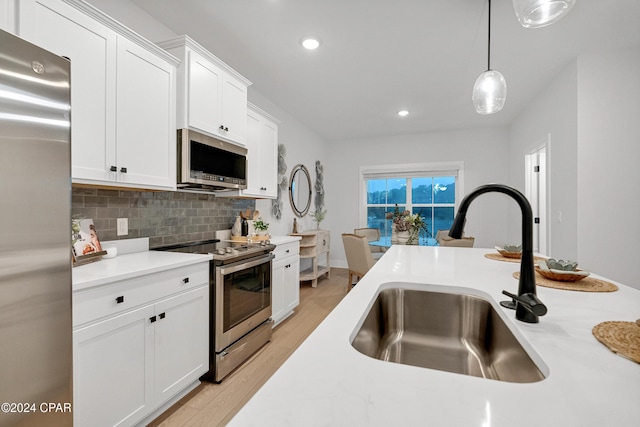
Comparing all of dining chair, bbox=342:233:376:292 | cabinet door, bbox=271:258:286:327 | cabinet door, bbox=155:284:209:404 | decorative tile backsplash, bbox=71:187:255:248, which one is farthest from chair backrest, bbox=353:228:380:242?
cabinet door, bbox=155:284:209:404

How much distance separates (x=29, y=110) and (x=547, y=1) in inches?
78.2

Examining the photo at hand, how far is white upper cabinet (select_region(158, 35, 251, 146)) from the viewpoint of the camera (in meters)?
2.11

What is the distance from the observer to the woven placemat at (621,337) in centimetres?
62

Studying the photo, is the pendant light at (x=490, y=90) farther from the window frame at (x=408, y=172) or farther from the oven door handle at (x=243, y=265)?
the window frame at (x=408, y=172)

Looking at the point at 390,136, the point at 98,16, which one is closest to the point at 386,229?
the point at 390,136

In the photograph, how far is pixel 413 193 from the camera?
18.7 ft

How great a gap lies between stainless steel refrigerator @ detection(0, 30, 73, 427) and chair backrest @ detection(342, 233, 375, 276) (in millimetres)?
2855

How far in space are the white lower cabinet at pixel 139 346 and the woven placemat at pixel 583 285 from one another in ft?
5.85

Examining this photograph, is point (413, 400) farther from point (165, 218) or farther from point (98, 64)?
point (165, 218)

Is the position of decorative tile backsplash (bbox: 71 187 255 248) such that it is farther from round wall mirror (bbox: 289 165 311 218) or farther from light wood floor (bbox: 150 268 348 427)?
round wall mirror (bbox: 289 165 311 218)

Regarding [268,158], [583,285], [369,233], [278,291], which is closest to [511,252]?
[583,285]

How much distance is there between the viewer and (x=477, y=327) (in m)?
1.07

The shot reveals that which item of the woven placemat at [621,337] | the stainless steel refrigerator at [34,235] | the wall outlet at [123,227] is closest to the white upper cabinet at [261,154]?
the wall outlet at [123,227]

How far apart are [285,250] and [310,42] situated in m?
1.92
